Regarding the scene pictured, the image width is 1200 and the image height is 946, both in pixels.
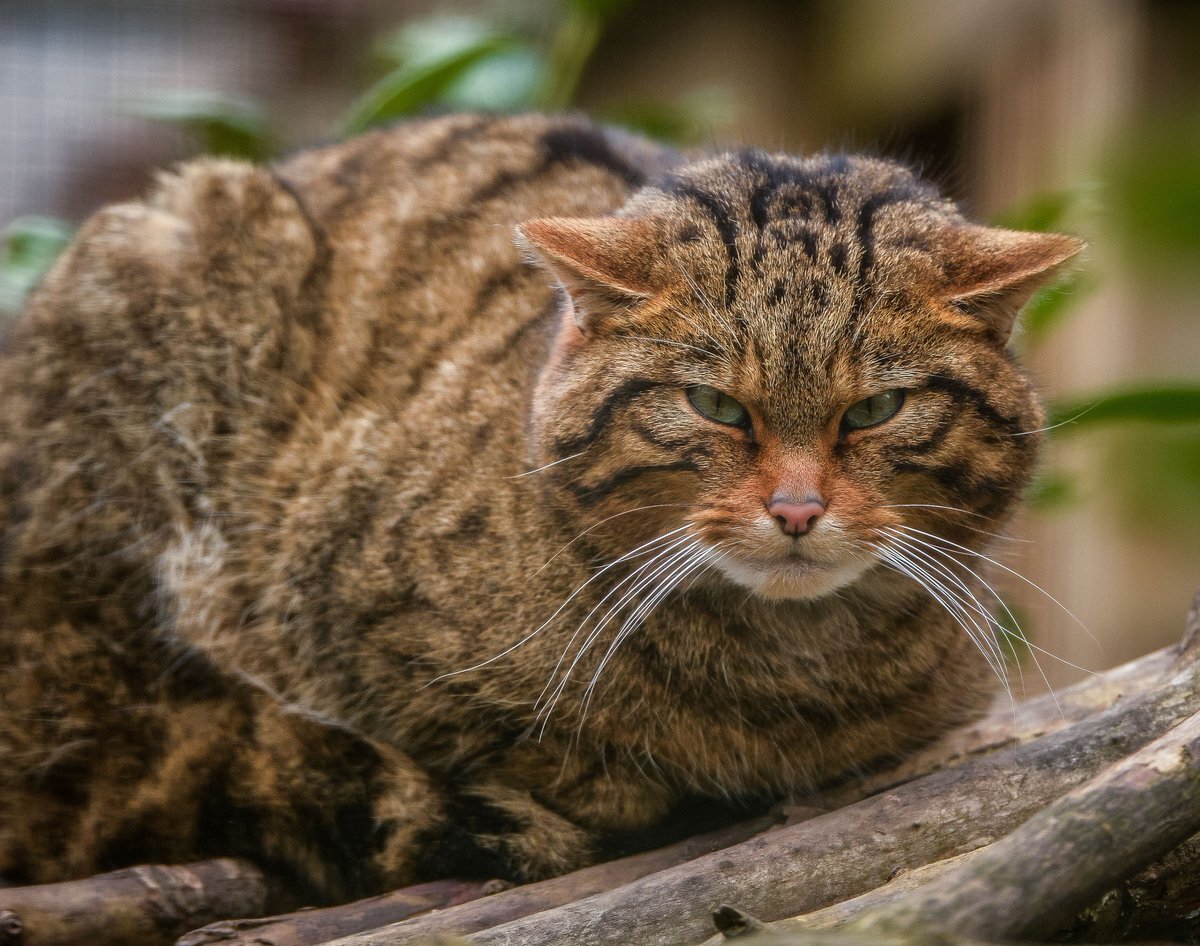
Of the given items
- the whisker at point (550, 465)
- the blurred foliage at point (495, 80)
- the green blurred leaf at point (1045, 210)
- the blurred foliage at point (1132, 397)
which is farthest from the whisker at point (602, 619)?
the blurred foliage at point (495, 80)

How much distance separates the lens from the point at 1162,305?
4.66 m

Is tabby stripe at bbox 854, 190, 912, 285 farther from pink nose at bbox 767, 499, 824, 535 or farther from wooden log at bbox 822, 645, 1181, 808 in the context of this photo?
wooden log at bbox 822, 645, 1181, 808

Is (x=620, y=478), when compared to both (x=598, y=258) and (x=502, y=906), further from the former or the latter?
(x=502, y=906)

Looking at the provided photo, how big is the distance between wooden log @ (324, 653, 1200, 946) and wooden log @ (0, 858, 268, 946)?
1.52 ft

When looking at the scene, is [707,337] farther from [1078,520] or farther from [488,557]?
[1078,520]

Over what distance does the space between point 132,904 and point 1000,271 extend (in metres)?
1.82

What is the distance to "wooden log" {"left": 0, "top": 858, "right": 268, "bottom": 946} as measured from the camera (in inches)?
82.8

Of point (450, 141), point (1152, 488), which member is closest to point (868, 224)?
point (450, 141)

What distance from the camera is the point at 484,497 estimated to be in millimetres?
2543

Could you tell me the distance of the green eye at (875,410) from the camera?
2104mm

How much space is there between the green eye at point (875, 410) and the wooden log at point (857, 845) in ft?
2.06

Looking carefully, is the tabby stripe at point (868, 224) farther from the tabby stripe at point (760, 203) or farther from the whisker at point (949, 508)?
the whisker at point (949, 508)

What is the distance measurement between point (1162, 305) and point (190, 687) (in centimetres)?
366

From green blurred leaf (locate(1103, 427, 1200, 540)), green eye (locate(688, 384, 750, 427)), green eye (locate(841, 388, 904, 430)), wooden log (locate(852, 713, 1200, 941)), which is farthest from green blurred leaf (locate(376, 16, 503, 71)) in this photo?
wooden log (locate(852, 713, 1200, 941))
